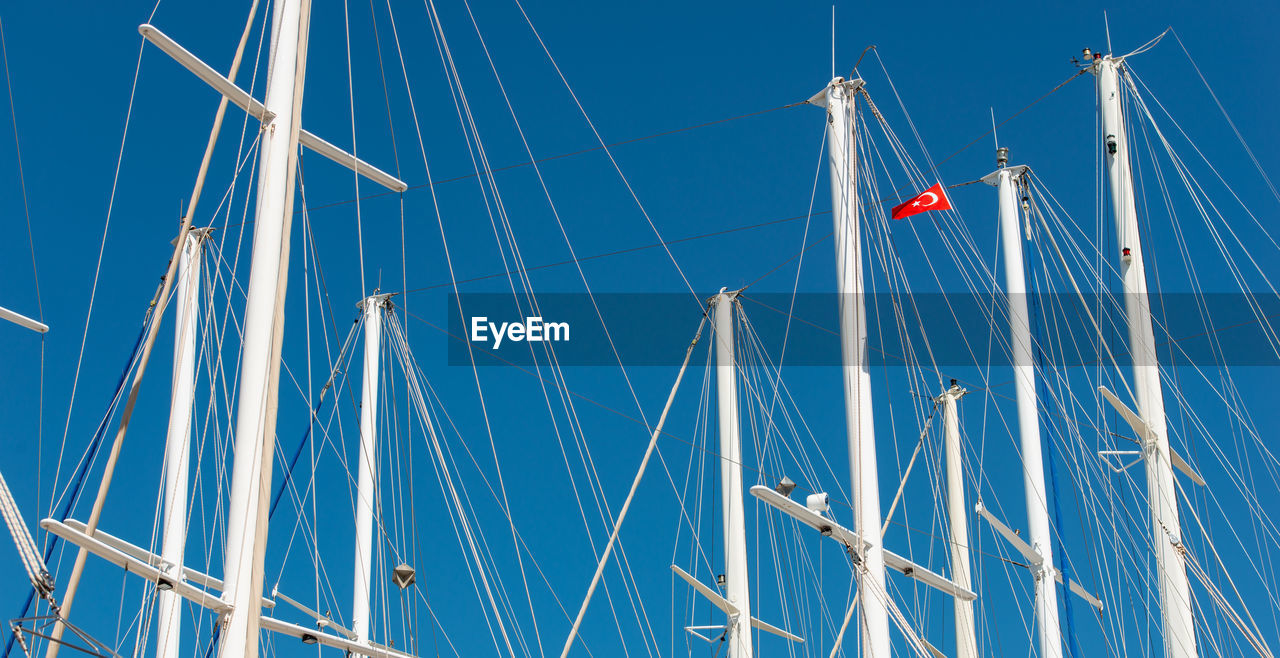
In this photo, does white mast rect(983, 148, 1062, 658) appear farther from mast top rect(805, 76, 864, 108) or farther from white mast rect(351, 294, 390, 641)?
white mast rect(351, 294, 390, 641)

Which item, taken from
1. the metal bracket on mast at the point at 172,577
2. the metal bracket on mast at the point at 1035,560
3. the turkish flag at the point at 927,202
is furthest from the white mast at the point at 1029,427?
the metal bracket on mast at the point at 172,577

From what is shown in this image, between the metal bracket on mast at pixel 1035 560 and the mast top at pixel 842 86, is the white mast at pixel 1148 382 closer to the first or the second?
the metal bracket on mast at pixel 1035 560

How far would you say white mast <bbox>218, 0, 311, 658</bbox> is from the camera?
1327cm

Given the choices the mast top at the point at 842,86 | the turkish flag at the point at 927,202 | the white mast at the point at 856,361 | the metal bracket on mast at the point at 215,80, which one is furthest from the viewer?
the turkish flag at the point at 927,202

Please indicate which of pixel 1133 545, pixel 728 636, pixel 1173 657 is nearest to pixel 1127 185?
pixel 1133 545

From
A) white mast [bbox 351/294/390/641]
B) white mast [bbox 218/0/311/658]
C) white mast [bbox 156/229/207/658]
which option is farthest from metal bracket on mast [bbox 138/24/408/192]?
white mast [bbox 351/294/390/641]

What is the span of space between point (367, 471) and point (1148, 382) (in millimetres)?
14836

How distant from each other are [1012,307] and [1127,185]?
11.0 ft

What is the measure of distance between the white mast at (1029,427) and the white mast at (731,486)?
5.05m

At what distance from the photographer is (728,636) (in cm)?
2478

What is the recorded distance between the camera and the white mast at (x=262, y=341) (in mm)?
13273

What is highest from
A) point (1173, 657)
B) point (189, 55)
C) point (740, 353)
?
point (189, 55)

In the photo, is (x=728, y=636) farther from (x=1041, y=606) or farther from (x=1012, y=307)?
(x=1012, y=307)

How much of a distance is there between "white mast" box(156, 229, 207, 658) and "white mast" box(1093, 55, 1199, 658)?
15433 millimetres
